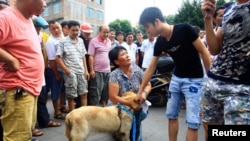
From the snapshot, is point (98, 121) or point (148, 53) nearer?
point (98, 121)

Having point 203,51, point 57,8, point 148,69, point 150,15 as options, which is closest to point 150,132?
point 148,69

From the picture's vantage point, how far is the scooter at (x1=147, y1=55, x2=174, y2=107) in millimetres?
5996

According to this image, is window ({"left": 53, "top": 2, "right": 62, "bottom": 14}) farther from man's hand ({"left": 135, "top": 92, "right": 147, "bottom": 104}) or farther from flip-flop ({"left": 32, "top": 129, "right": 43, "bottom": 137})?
man's hand ({"left": 135, "top": 92, "right": 147, "bottom": 104})

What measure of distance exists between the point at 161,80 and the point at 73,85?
7.11 feet

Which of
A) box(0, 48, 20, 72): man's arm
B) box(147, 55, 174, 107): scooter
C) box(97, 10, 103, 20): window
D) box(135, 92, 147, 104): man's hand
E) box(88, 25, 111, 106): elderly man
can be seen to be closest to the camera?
box(0, 48, 20, 72): man's arm

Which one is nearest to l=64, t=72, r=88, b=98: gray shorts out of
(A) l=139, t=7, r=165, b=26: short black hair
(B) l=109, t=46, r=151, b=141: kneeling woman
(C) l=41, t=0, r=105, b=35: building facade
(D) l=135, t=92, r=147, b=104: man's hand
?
(B) l=109, t=46, r=151, b=141: kneeling woman

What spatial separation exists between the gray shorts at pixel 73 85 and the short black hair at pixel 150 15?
2.15 metres

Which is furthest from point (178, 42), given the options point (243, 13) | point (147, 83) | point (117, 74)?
point (243, 13)

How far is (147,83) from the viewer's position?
127 inches

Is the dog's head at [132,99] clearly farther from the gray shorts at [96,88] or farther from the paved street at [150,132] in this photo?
the gray shorts at [96,88]

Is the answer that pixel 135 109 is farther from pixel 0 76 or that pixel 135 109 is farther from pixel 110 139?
pixel 0 76

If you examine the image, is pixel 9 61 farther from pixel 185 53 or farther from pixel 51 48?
pixel 51 48

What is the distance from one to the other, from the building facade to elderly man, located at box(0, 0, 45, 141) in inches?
1336

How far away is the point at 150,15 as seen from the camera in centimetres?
287
